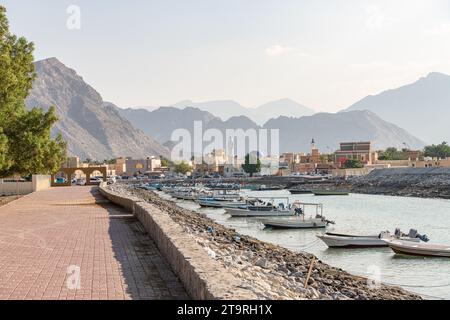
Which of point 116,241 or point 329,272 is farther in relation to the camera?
point 329,272

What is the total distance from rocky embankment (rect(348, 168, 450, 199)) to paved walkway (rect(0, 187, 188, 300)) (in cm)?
8919

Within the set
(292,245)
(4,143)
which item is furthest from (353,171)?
(4,143)

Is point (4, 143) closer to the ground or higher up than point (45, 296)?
higher up


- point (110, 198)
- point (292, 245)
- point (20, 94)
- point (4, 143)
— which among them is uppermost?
point (20, 94)

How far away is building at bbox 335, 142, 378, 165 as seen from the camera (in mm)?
186500

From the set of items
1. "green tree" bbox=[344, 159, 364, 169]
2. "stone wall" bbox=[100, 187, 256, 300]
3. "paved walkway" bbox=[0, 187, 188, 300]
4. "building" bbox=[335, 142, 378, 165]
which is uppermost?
"building" bbox=[335, 142, 378, 165]

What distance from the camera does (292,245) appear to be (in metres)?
37.7

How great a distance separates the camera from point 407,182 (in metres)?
127

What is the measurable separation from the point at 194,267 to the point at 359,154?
Answer: 607 ft

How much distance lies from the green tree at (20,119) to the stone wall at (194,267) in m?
17.6

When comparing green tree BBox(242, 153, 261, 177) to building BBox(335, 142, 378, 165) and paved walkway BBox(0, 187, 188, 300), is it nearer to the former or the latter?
building BBox(335, 142, 378, 165)

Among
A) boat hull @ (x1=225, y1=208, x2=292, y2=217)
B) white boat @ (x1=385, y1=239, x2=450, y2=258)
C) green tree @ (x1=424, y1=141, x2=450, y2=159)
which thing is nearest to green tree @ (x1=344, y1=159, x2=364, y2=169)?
green tree @ (x1=424, y1=141, x2=450, y2=159)
